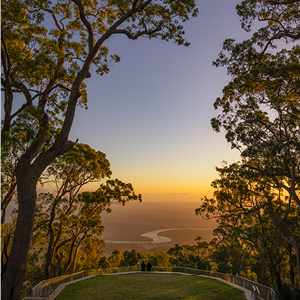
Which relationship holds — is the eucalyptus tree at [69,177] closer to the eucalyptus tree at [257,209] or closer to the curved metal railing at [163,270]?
the curved metal railing at [163,270]

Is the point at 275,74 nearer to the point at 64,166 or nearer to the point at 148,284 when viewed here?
the point at 148,284

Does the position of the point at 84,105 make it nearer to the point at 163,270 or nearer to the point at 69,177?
the point at 69,177

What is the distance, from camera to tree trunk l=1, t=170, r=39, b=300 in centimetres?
514

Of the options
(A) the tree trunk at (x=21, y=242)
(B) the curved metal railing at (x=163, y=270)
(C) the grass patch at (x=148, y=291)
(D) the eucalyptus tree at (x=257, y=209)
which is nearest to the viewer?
(A) the tree trunk at (x=21, y=242)

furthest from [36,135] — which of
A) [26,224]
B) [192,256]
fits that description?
[192,256]

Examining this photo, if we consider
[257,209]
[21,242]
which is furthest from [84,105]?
[257,209]

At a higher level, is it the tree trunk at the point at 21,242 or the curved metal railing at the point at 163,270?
the tree trunk at the point at 21,242

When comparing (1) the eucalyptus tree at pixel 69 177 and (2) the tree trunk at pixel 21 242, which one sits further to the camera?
(1) the eucalyptus tree at pixel 69 177

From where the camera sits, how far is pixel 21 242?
17.8 feet

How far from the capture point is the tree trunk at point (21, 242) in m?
5.14

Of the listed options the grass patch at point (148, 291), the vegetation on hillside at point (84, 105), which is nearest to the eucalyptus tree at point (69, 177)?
the vegetation on hillside at point (84, 105)

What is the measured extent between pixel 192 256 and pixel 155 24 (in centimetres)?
3068

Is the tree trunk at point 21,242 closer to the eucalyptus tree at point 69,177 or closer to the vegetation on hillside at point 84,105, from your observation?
the vegetation on hillside at point 84,105

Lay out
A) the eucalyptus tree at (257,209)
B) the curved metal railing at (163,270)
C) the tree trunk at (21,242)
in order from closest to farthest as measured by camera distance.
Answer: the tree trunk at (21,242)
the curved metal railing at (163,270)
the eucalyptus tree at (257,209)
